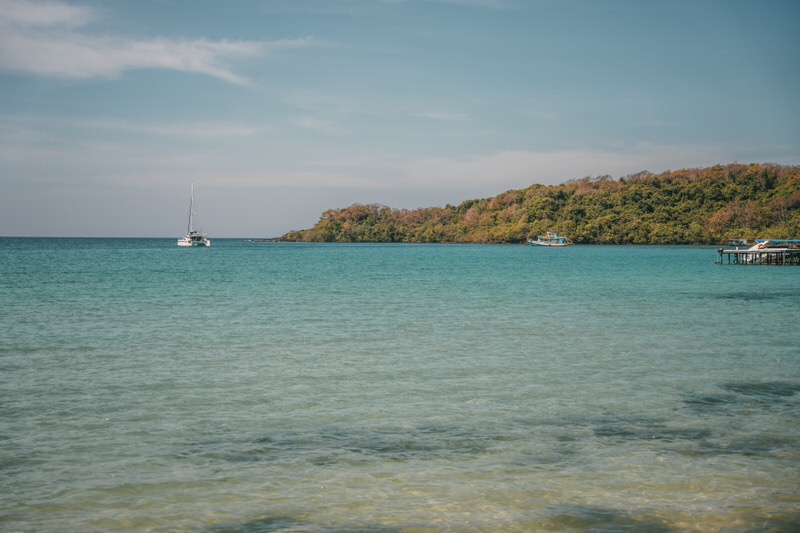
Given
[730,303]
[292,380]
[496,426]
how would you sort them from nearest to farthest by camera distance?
[496,426]
[292,380]
[730,303]

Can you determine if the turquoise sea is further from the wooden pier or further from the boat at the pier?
the boat at the pier

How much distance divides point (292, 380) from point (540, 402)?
4.98 meters

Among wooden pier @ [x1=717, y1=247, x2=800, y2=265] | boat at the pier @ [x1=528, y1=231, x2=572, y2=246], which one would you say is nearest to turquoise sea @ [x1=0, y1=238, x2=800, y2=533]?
wooden pier @ [x1=717, y1=247, x2=800, y2=265]

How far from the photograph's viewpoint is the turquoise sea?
7.22m

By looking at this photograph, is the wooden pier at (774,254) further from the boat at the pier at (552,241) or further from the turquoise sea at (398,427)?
the boat at the pier at (552,241)

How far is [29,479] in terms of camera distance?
8.05 m


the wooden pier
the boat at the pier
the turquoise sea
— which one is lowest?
the turquoise sea

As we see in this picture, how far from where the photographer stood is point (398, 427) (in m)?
10.4

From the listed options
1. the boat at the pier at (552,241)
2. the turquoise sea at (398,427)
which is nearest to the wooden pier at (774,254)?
the turquoise sea at (398,427)

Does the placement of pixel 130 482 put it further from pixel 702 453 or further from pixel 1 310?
pixel 1 310

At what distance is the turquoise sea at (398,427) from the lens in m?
7.22

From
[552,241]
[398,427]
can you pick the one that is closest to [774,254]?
[398,427]

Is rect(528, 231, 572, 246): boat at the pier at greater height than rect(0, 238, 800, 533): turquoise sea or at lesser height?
greater

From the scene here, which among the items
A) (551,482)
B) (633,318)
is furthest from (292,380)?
(633,318)
